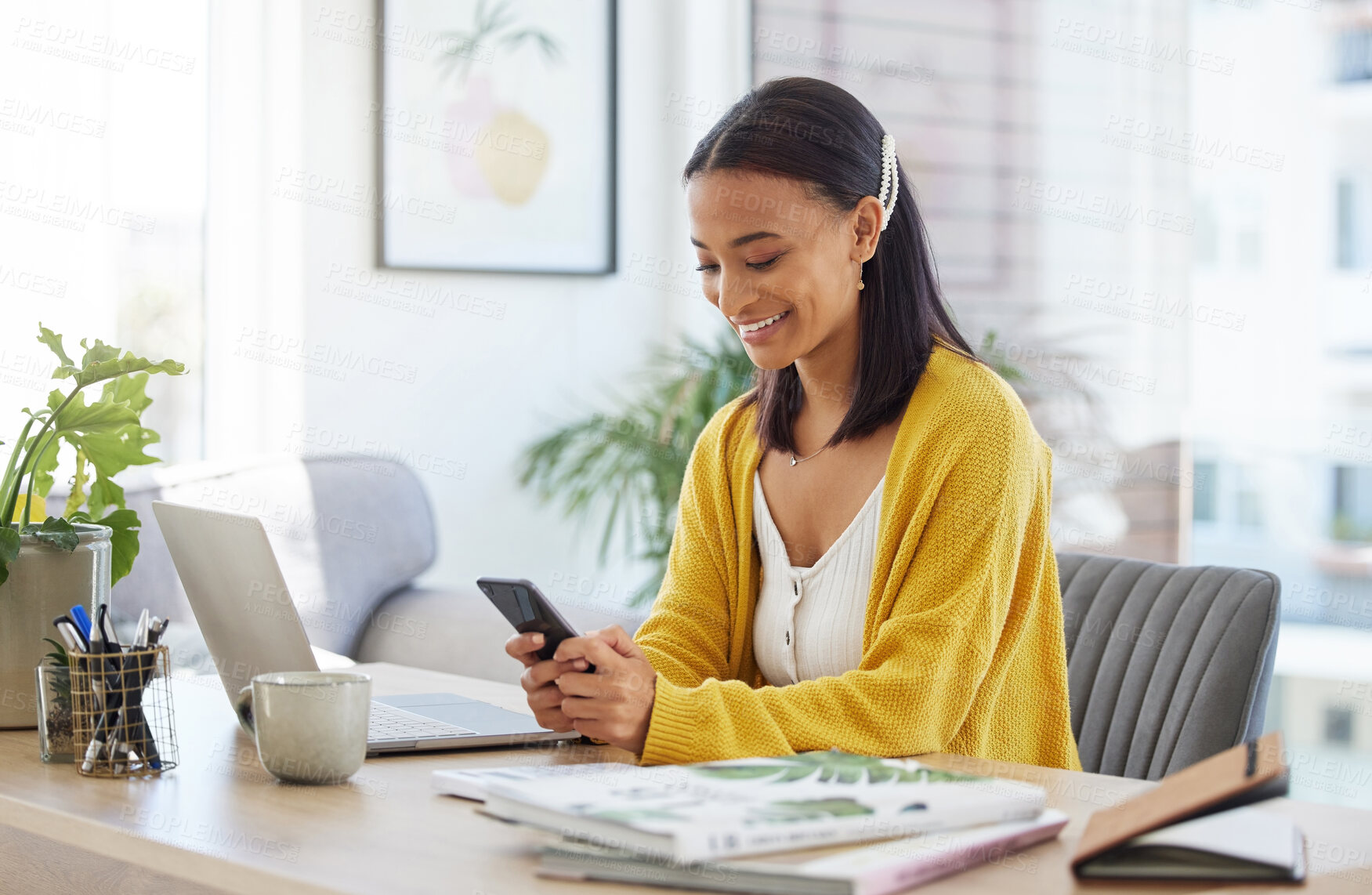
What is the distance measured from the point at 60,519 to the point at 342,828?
566mm

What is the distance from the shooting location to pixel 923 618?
1.34 metres

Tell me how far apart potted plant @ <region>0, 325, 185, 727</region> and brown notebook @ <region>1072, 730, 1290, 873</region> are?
89cm

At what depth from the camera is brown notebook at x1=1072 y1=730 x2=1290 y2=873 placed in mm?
814

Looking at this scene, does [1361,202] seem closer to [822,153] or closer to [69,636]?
[822,153]

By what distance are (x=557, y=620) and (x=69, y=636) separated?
41cm

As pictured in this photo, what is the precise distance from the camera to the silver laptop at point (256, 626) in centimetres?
122
